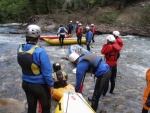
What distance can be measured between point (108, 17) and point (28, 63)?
27847 millimetres

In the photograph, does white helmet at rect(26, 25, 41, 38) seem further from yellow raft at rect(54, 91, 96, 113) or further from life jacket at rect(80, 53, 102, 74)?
yellow raft at rect(54, 91, 96, 113)

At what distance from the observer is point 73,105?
4250 millimetres

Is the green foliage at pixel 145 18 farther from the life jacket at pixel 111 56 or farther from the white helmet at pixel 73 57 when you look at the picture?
the life jacket at pixel 111 56

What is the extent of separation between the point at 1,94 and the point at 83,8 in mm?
30744

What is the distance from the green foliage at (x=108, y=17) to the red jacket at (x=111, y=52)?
24306mm

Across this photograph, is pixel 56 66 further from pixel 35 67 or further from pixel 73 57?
pixel 73 57

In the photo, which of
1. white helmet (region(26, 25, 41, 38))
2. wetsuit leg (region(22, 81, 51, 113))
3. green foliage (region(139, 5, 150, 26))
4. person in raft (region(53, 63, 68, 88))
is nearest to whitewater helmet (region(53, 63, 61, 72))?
person in raft (region(53, 63, 68, 88))

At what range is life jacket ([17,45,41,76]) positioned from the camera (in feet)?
12.0

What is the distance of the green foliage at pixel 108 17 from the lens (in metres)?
30.3

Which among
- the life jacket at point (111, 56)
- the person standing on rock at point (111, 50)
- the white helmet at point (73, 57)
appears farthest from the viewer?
the white helmet at point (73, 57)

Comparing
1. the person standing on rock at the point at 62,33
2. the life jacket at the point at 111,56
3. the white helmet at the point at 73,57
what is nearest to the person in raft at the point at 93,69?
the life jacket at the point at 111,56

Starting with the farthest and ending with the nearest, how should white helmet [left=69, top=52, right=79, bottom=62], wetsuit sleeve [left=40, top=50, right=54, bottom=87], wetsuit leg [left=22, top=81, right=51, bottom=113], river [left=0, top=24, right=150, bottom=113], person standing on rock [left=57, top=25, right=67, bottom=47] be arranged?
person standing on rock [left=57, top=25, right=67, bottom=47]
white helmet [left=69, top=52, right=79, bottom=62]
river [left=0, top=24, right=150, bottom=113]
wetsuit leg [left=22, top=81, right=51, bottom=113]
wetsuit sleeve [left=40, top=50, right=54, bottom=87]

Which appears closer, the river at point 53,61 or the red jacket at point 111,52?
the red jacket at point 111,52

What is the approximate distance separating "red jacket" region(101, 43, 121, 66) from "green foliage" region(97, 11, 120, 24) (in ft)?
79.7
